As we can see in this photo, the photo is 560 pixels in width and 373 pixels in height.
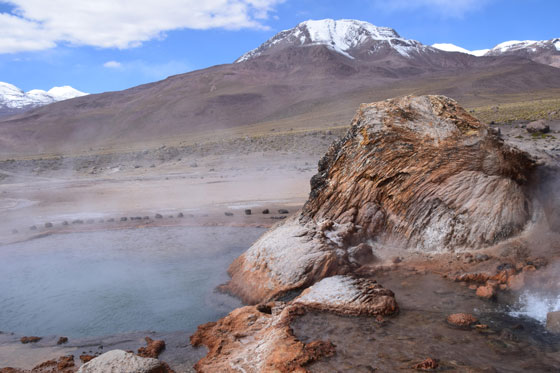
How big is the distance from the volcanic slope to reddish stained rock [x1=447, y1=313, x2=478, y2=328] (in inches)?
1506

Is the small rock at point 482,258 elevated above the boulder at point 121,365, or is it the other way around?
the small rock at point 482,258

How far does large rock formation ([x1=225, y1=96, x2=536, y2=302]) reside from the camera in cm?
490

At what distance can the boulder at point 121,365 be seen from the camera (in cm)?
322

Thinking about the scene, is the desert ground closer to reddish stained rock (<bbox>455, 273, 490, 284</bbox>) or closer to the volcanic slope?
reddish stained rock (<bbox>455, 273, 490, 284</bbox>)

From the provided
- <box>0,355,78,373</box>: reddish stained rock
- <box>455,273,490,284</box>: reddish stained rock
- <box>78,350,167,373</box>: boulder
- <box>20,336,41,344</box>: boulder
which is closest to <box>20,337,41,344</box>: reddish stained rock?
<box>20,336,41,344</box>: boulder

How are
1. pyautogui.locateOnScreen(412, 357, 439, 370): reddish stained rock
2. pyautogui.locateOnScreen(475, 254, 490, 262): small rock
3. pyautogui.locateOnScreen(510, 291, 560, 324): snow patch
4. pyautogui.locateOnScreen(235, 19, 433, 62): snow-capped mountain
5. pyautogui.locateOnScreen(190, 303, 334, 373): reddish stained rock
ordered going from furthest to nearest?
pyautogui.locateOnScreen(235, 19, 433, 62): snow-capped mountain
pyautogui.locateOnScreen(475, 254, 490, 262): small rock
pyautogui.locateOnScreen(510, 291, 560, 324): snow patch
pyautogui.locateOnScreen(190, 303, 334, 373): reddish stained rock
pyautogui.locateOnScreen(412, 357, 439, 370): reddish stained rock

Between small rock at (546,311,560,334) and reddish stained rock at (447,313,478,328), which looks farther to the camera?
reddish stained rock at (447,313,478,328)

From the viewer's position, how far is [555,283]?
3.99 m

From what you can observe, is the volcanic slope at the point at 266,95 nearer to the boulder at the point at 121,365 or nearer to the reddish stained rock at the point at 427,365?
the boulder at the point at 121,365

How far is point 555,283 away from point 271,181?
12734 millimetres

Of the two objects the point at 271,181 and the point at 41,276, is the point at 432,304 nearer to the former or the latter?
the point at 41,276

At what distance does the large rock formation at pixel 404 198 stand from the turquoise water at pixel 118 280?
755mm

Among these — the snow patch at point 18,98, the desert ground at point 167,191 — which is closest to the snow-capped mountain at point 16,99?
the snow patch at point 18,98

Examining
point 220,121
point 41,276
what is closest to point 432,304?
point 41,276
